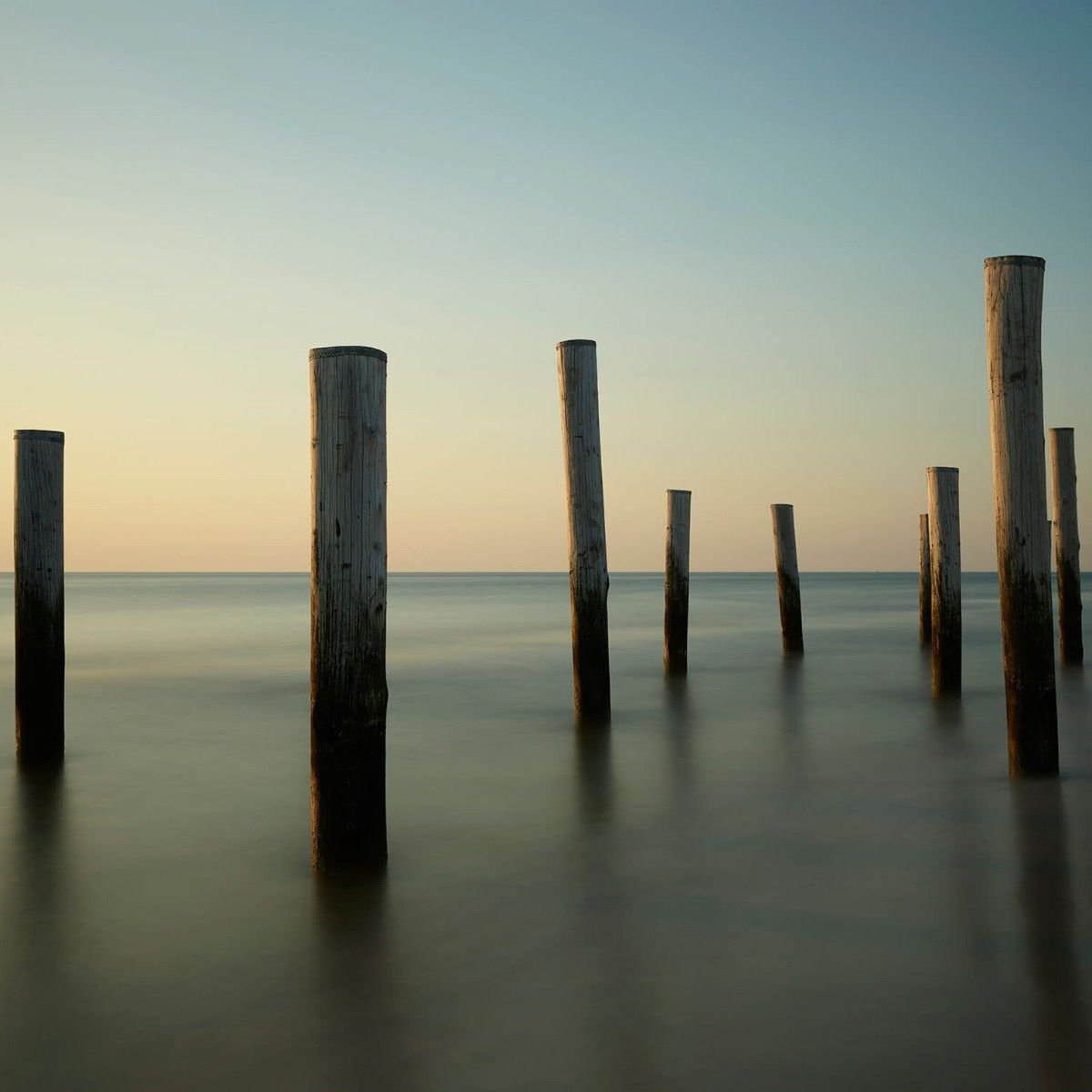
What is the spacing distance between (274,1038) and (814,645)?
16907mm

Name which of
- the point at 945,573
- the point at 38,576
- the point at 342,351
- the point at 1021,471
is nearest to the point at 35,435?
the point at 38,576

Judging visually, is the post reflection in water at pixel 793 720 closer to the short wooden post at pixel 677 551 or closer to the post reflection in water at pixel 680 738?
the post reflection in water at pixel 680 738

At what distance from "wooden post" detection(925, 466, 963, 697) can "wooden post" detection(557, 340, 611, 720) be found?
12.0 ft

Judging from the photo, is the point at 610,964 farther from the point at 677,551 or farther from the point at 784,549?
the point at 784,549

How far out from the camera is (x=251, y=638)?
23047 millimetres

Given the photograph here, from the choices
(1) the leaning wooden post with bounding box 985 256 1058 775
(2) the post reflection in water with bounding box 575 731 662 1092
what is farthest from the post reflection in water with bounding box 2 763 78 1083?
(1) the leaning wooden post with bounding box 985 256 1058 775

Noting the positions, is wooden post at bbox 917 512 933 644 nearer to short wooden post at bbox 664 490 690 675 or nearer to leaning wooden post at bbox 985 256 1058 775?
short wooden post at bbox 664 490 690 675

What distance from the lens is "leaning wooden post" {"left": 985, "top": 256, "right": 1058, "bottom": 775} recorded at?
6.09 meters

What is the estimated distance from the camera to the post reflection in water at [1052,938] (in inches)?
117

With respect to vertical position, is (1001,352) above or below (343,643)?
above

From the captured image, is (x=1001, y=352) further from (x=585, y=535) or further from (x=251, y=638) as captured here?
(x=251, y=638)

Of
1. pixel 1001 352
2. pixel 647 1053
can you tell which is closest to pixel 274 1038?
pixel 647 1053

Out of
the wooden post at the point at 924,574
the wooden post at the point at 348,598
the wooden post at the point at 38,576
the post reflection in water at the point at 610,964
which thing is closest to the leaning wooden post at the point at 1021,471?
the post reflection in water at the point at 610,964

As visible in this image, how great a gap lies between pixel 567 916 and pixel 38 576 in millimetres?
4510
